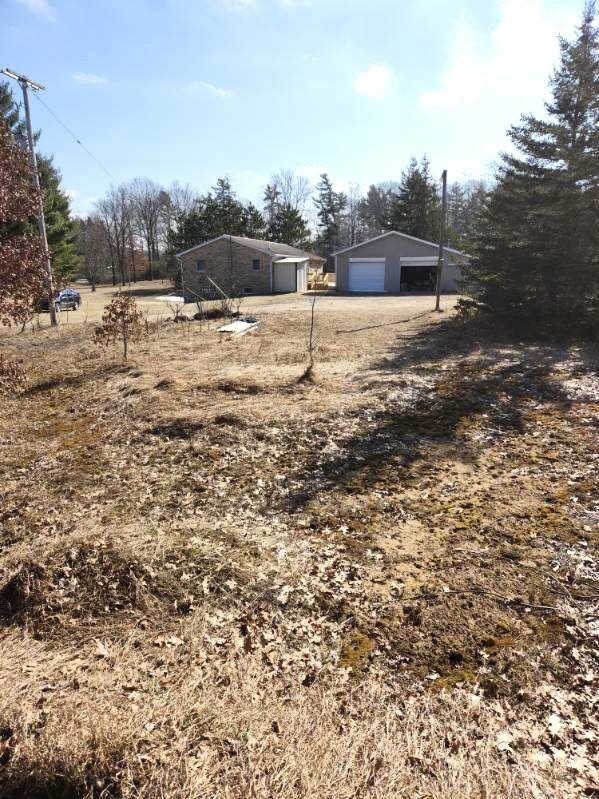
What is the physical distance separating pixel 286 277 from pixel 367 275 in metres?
5.85

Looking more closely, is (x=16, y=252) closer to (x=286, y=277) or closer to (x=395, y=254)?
(x=395, y=254)

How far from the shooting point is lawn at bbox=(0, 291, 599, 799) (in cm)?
237

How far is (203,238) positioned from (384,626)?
44535 millimetres

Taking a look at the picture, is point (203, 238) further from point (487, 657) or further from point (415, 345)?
point (487, 657)

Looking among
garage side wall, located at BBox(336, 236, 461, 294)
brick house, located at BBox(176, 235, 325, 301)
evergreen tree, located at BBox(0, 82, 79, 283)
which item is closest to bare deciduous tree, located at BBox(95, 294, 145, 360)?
evergreen tree, located at BBox(0, 82, 79, 283)

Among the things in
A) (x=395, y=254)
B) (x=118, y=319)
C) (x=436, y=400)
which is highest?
(x=395, y=254)

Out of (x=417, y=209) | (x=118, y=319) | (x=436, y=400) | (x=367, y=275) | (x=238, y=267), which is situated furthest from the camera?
(x=417, y=209)

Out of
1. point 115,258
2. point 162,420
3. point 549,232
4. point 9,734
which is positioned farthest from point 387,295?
point 115,258

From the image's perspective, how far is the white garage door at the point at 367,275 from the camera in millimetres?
33062

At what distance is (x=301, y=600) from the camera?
3562mm

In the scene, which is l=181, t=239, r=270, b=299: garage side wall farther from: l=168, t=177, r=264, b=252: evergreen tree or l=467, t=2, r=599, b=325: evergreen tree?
l=467, t=2, r=599, b=325: evergreen tree

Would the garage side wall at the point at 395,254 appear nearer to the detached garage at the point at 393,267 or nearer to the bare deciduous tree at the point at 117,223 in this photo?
the detached garage at the point at 393,267

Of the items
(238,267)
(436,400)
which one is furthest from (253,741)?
(238,267)

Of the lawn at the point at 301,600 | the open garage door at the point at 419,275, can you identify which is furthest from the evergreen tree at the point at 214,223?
the lawn at the point at 301,600
